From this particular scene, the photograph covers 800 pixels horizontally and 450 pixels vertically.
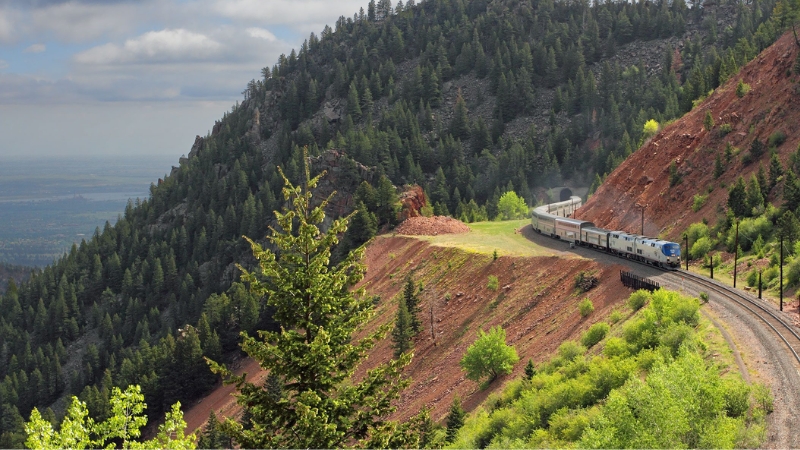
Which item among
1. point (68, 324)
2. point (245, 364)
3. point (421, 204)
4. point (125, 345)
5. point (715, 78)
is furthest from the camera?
point (68, 324)

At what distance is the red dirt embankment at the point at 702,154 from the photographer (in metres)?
67.9

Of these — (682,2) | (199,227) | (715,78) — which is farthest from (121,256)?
(682,2)

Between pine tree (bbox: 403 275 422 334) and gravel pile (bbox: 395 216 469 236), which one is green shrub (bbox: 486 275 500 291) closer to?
pine tree (bbox: 403 275 422 334)

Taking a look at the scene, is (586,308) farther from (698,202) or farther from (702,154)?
(702,154)

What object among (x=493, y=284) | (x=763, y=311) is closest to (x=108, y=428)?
(x=763, y=311)

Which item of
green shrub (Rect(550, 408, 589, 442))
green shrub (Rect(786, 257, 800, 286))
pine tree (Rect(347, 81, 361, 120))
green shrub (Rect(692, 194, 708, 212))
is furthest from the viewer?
pine tree (Rect(347, 81, 361, 120))

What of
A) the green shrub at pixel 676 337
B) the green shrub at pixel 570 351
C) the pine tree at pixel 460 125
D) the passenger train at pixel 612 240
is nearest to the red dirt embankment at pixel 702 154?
the passenger train at pixel 612 240

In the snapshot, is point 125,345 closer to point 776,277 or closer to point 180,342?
point 180,342

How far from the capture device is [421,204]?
106 meters

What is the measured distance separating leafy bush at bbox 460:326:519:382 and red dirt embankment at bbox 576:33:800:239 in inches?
899

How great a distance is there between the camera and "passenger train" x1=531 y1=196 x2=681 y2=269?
183ft

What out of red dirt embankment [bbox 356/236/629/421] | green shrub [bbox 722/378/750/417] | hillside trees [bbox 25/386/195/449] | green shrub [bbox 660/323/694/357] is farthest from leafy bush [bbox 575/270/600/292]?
hillside trees [bbox 25/386/195/449]

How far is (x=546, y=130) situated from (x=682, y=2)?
63.5 metres

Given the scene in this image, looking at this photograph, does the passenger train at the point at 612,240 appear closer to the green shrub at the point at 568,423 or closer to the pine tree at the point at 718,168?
the pine tree at the point at 718,168
